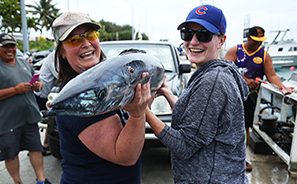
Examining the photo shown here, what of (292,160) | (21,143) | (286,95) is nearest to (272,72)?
(286,95)

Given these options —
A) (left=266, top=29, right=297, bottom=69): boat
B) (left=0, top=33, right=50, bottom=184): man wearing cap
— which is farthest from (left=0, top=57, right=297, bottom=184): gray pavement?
(left=266, top=29, right=297, bottom=69): boat

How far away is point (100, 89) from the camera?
82cm

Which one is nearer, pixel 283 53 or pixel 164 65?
pixel 164 65

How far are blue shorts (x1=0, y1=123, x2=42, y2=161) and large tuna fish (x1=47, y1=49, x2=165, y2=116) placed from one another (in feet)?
9.02

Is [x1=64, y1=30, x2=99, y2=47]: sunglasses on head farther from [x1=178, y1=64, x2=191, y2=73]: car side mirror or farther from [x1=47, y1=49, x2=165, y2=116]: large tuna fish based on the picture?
[x1=178, y1=64, x2=191, y2=73]: car side mirror

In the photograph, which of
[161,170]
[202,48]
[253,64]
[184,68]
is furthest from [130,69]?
[184,68]

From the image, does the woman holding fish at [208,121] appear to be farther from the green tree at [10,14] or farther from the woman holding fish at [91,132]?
the green tree at [10,14]

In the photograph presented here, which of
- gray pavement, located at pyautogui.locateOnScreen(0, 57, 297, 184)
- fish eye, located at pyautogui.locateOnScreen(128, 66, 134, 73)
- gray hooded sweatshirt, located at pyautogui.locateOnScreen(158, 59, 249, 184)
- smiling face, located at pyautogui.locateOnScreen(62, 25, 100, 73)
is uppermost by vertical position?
smiling face, located at pyautogui.locateOnScreen(62, 25, 100, 73)

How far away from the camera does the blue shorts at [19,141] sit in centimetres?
301

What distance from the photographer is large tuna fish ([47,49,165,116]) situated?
2.64ft

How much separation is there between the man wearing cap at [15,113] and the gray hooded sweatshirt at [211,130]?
267cm

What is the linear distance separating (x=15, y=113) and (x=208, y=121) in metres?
2.95

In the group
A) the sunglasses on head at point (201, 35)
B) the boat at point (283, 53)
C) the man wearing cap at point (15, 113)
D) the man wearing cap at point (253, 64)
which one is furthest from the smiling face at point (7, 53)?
the boat at point (283, 53)

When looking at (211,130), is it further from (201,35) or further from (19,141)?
(19,141)
